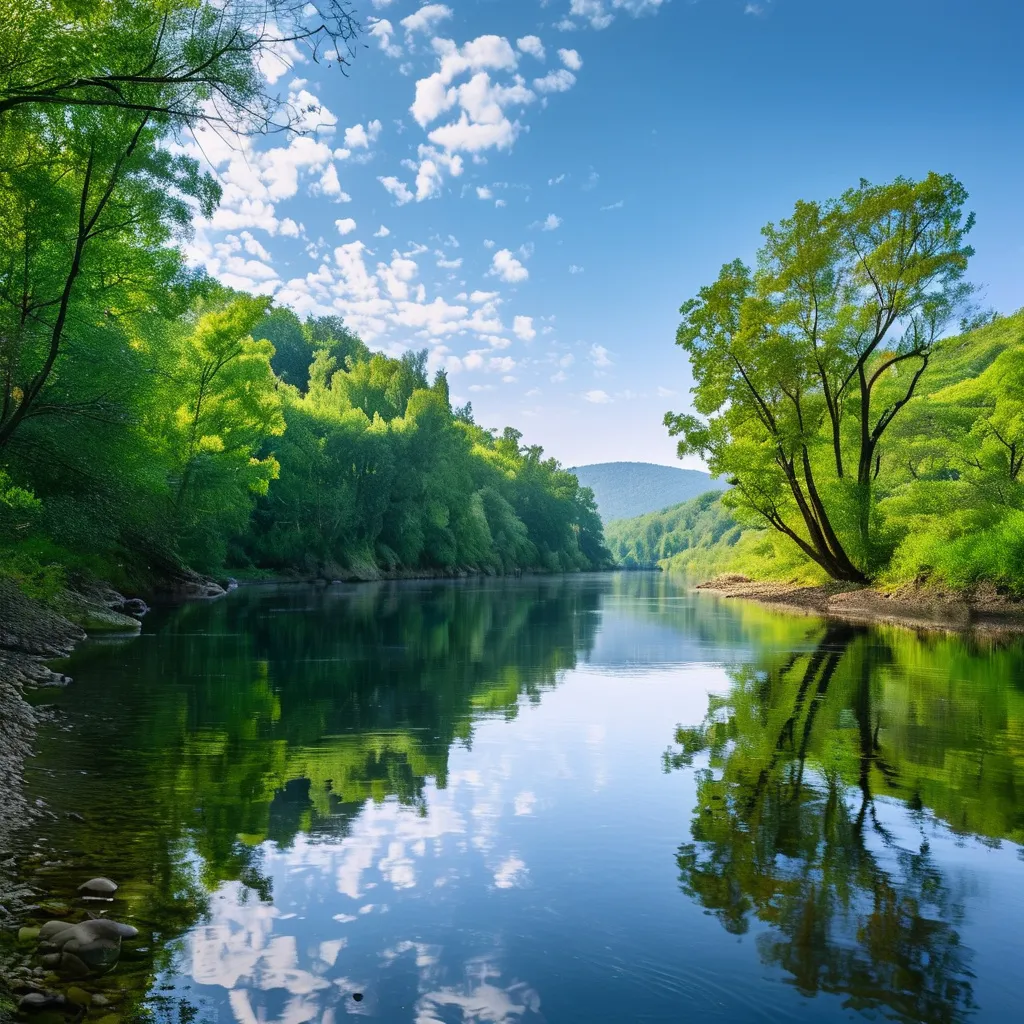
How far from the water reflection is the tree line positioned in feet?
56.7

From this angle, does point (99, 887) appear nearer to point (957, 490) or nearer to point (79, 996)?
point (79, 996)

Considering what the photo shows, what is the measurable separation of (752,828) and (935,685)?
9362mm

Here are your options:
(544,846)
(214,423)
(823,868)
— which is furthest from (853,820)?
(214,423)

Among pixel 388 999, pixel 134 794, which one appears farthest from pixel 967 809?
pixel 134 794

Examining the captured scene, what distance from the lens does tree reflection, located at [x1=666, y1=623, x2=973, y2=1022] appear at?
4.34 metres

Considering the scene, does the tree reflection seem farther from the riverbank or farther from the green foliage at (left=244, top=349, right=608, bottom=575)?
the green foliage at (left=244, top=349, right=608, bottom=575)

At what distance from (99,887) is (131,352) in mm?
18976

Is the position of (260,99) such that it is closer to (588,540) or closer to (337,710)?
(337,710)

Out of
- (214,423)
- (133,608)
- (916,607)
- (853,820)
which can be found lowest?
(133,608)

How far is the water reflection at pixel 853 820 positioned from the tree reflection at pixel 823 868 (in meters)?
0.01

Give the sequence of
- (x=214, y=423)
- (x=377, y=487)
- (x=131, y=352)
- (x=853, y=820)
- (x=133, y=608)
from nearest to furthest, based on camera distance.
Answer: (x=853, y=820)
(x=131, y=352)
(x=133, y=608)
(x=214, y=423)
(x=377, y=487)

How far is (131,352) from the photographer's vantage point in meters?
21.3

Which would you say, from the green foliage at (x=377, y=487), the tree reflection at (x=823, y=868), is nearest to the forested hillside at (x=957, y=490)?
the tree reflection at (x=823, y=868)

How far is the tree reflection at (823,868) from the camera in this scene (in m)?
4.34
